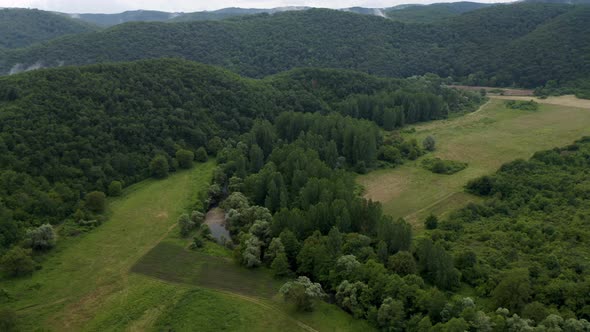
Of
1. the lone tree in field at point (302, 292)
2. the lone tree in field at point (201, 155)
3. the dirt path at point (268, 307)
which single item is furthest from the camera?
the lone tree in field at point (201, 155)

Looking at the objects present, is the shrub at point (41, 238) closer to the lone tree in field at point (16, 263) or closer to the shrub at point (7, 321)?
the lone tree in field at point (16, 263)

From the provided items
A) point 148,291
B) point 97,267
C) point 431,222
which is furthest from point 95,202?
point 431,222

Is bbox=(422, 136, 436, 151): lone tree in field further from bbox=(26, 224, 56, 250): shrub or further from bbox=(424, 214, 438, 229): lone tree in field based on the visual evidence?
bbox=(26, 224, 56, 250): shrub

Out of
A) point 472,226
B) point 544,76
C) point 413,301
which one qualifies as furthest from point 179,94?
point 544,76

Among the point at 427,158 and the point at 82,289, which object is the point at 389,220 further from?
the point at 427,158

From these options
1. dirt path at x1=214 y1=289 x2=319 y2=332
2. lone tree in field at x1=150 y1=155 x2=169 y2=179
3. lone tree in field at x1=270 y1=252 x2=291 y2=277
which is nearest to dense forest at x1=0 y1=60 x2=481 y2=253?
lone tree in field at x1=150 y1=155 x2=169 y2=179

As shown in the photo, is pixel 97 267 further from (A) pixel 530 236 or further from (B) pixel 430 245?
(A) pixel 530 236

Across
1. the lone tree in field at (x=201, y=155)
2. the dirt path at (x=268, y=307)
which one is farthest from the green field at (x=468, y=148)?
the lone tree in field at (x=201, y=155)
